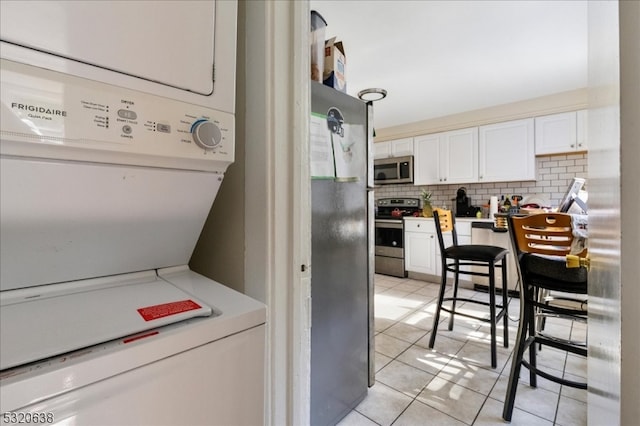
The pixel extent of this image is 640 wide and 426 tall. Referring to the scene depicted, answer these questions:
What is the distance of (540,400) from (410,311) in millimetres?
1342

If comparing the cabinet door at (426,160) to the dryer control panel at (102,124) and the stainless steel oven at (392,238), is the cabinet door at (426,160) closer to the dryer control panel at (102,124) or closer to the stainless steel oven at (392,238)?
the stainless steel oven at (392,238)

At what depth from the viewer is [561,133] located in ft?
10.9

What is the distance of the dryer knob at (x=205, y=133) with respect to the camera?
2.13 feet

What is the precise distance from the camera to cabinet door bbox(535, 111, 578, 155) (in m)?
3.27

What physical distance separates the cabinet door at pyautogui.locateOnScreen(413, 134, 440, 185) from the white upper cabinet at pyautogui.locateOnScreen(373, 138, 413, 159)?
0.37 ft

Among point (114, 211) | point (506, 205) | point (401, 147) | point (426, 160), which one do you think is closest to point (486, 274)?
point (506, 205)

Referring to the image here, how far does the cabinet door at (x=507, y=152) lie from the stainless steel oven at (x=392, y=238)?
1.12 metres

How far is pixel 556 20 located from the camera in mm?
2064

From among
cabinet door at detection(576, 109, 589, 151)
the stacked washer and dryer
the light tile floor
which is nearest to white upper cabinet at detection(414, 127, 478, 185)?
cabinet door at detection(576, 109, 589, 151)

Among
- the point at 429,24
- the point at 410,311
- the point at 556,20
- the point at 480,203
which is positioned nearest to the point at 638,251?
the point at 429,24

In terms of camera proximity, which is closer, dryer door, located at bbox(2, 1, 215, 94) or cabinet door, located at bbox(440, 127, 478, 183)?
dryer door, located at bbox(2, 1, 215, 94)

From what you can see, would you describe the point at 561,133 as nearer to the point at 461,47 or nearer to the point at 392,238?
the point at 461,47

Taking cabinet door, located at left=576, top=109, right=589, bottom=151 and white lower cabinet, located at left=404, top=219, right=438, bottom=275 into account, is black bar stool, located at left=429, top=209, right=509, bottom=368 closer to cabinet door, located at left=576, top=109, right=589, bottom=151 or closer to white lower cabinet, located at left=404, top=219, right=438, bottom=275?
white lower cabinet, located at left=404, top=219, right=438, bottom=275

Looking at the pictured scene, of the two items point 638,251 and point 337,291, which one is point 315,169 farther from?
point 638,251
